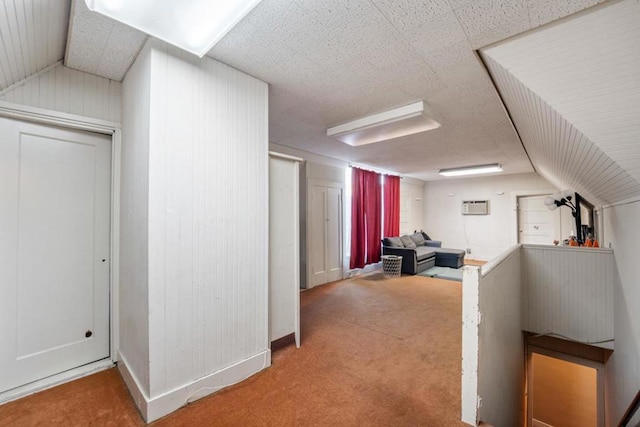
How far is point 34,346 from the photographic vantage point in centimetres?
186

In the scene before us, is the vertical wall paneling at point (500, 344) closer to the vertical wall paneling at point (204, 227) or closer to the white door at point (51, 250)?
the vertical wall paneling at point (204, 227)

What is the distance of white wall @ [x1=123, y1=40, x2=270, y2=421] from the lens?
158cm

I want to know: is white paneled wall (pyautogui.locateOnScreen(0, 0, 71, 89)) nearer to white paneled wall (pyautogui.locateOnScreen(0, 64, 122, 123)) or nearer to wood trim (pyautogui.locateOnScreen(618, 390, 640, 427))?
white paneled wall (pyautogui.locateOnScreen(0, 64, 122, 123))

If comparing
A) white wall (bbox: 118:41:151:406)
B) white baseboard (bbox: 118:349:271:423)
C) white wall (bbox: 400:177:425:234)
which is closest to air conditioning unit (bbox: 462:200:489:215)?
white wall (bbox: 400:177:425:234)

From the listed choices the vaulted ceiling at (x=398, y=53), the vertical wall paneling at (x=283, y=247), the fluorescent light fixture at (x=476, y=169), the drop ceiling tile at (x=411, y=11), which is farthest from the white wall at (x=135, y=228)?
the fluorescent light fixture at (x=476, y=169)

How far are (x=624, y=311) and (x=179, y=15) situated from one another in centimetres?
407

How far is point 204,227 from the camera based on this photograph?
178cm

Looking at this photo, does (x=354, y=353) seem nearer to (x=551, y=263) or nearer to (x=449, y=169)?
(x=551, y=263)

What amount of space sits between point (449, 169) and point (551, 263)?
10.2 ft

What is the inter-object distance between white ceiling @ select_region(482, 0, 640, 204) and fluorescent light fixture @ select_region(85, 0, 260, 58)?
5.16 ft

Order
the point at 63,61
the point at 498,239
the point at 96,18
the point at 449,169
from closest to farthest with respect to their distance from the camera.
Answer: the point at 96,18, the point at 63,61, the point at 449,169, the point at 498,239

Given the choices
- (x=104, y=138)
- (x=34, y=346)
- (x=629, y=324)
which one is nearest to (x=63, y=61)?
(x=104, y=138)

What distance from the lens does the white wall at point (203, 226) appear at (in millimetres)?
1584

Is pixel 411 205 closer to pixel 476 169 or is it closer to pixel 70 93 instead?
pixel 476 169
